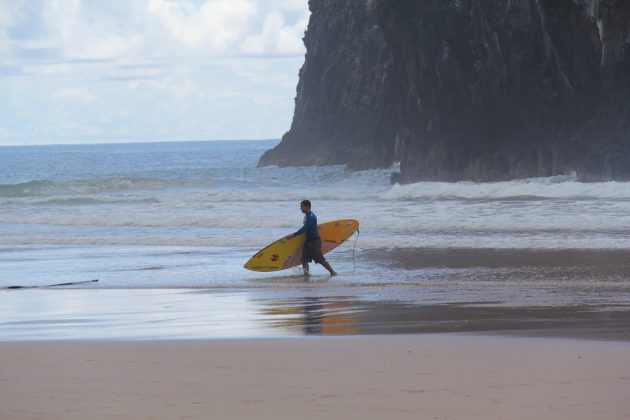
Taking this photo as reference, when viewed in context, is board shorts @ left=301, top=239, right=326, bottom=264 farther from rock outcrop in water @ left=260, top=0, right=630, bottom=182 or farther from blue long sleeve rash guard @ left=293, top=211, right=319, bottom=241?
rock outcrop in water @ left=260, top=0, right=630, bottom=182

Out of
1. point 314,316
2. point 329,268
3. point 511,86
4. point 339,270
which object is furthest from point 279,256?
point 511,86

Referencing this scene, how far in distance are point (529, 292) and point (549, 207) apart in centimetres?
1391

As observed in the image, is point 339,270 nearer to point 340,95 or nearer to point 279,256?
point 279,256

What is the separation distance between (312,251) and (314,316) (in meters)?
4.82

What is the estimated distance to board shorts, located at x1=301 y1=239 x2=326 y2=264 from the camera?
1562 centimetres

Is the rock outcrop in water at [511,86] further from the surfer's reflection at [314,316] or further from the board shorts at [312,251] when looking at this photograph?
the surfer's reflection at [314,316]

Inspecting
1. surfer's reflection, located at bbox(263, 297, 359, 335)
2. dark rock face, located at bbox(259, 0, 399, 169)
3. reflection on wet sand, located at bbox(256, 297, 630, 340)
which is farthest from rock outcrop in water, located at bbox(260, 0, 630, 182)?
reflection on wet sand, located at bbox(256, 297, 630, 340)

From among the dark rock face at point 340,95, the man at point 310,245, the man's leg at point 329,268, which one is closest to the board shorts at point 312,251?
the man at point 310,245

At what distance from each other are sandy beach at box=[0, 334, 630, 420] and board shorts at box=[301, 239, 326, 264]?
655 centimetres

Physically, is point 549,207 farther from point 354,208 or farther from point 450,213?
point 354,208

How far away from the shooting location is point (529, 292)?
12.3m

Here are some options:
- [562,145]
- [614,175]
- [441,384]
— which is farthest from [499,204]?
[441,384]

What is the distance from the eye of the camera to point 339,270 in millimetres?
15977

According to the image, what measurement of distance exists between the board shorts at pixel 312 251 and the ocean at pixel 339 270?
1.01ft
